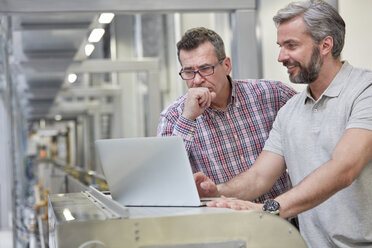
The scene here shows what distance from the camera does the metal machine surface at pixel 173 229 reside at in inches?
62.0

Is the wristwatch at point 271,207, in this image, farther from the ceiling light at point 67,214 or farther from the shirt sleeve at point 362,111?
the ceiling light at point 67,214

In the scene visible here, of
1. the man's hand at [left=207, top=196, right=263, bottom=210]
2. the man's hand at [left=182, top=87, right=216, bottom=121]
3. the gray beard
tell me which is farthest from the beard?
the man's hand at [left=207, top=196, right=263, bottom=210]

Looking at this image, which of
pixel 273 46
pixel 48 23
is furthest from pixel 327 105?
pixel 48 23

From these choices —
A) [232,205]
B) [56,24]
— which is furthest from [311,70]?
[56,24]

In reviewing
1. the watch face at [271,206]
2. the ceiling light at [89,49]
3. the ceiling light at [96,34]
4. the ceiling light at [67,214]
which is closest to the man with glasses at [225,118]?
the watch face at [271,206]

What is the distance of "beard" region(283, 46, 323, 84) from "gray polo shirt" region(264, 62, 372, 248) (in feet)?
0.24

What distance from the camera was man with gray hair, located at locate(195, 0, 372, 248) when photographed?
203cm

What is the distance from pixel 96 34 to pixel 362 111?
14.3 feet

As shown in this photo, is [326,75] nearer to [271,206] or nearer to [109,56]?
[271,206]

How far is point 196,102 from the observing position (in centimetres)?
263

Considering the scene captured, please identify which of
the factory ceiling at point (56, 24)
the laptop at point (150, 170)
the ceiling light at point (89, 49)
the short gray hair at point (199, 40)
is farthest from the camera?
the ceiling light at point (89, 49)

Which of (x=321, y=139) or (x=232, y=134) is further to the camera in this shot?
(x=232, y=134)

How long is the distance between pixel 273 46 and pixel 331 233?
199 centimetres

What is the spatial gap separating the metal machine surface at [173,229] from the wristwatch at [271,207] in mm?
211
